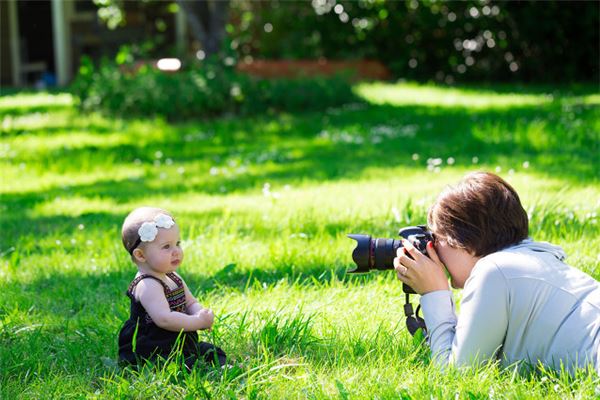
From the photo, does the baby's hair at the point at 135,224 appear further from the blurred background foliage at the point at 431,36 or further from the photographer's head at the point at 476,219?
the blurred background foliage at the point at 431,36

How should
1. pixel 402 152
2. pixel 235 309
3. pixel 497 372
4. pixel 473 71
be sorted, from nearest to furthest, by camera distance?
pixel 497 372 → pixel 235 309 → pixel 402 152 → pixel 473 71

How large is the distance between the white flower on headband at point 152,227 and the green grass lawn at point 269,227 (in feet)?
1.37

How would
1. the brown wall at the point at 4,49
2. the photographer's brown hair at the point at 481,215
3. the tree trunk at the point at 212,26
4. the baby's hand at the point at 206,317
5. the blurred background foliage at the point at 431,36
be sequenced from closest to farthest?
1. the photographer's brown hair at the point at 481,215
2. the baby's hand at the point at 206,317
3. the tree trunk at the point at 212,26
4. the blurred background foliage at the point at 431,36
5. the brown wall at the point at 4,49

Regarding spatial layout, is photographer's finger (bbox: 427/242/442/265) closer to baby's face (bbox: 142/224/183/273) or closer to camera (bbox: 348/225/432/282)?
camera (bbox: 348/225/432/282)

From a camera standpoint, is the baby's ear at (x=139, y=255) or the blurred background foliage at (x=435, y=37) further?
the blurred background foliage at (x=435, y=37)

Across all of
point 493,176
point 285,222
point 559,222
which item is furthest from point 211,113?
point 493,176

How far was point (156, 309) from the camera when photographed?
8.86 feet

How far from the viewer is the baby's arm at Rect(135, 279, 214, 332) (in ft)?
8.77

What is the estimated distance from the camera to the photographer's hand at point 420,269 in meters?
2.69

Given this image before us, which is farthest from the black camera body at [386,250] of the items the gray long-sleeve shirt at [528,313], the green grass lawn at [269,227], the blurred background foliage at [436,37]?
the blurred background foliage at [436,37]

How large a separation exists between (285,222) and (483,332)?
220 cm

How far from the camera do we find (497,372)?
2.48 metres

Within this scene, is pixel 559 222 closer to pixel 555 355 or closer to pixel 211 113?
pixel 555 355

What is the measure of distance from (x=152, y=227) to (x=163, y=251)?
0.09m
